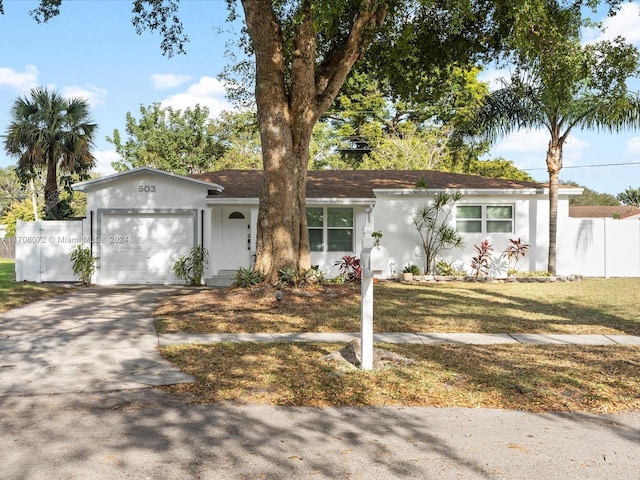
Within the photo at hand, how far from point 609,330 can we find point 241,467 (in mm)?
7776

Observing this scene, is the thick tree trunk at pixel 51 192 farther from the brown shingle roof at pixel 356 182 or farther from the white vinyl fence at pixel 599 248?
the white vinyl fence at pixel 599 248

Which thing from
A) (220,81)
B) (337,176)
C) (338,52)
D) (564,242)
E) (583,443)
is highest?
(220,81)

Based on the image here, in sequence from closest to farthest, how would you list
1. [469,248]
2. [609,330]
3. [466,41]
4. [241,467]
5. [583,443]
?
[241,467], [583,443], [609,330], [466,41], [469,248]

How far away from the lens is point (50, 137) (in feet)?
66.1

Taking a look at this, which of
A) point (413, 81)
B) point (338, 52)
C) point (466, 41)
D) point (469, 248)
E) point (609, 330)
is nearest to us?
point (609, 330)

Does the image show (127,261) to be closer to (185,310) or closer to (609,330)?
(185,310)

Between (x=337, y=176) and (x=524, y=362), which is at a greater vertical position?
(x=337, y=176)

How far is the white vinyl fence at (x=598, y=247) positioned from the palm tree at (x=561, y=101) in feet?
5.63

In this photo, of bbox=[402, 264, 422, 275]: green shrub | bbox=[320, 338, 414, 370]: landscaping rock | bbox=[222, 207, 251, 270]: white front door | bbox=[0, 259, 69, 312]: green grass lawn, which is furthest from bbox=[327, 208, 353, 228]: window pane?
bbox=[320, 338, 414, 370]: landscaping rock

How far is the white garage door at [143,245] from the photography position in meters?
17.8

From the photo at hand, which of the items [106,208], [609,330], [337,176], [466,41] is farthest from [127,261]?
[609,330]

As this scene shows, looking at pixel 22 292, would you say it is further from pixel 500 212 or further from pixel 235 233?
pixel 500 212

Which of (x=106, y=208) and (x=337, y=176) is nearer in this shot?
(x=106, y=208)

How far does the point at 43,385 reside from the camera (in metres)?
6.18
